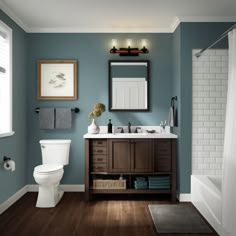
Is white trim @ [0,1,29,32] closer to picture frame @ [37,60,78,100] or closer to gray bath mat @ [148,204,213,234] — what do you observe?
picture frame @ [37,60,78,100]

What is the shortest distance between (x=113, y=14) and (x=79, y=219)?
8.62 ft

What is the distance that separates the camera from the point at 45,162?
3.99 metres

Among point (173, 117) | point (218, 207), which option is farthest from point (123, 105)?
point (218, 207)

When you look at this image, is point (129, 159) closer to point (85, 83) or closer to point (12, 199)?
point (85, 83)

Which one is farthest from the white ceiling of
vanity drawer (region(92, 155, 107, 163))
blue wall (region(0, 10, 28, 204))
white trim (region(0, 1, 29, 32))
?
vanity drawer (region(92, 155, 107, 163))

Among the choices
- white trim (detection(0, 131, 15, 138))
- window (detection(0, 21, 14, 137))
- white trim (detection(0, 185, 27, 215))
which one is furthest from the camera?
window (detection(0, 21, 14, 137))

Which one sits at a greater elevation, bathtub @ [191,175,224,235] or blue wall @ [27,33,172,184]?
blue wall @ [27,33,172,184]

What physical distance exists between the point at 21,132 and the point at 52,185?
989 mm

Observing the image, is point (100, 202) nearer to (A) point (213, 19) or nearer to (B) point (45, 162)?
(B) point (45, 162)

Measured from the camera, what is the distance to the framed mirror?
4.27m

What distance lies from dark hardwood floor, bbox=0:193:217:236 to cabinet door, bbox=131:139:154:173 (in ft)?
1.55

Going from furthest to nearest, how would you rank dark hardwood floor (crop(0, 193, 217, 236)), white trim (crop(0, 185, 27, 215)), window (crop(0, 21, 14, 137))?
window (crop(0, 21, 14, 137))
white trim (crop(0, 185, 27, 215))
dark hardwood floor (crop(0, 193, 217, 236))

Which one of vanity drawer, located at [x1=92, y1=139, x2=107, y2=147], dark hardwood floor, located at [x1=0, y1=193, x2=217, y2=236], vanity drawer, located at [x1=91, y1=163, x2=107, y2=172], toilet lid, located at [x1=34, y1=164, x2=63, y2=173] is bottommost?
dark hardwood floor, located at [x1=0, y1=193, x2=217, y2=236]

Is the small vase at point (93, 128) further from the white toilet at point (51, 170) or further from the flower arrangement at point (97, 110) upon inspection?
the white toilet at point (51, 170)
